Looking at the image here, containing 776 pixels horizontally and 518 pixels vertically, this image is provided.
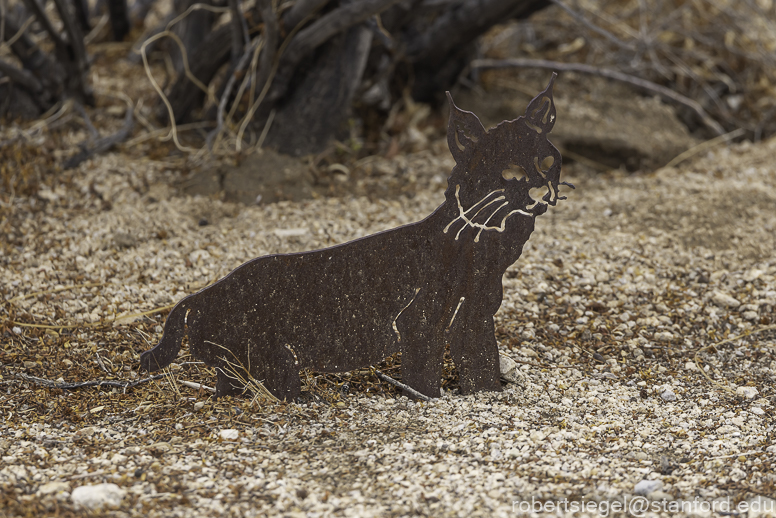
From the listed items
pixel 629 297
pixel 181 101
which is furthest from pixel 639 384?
pixel 181 101

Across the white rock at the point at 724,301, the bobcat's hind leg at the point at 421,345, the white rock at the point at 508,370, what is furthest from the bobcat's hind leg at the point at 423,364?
the white rock at the point at 724,301

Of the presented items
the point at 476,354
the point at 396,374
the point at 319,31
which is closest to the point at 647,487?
the point at 476,354

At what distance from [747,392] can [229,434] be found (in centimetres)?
183

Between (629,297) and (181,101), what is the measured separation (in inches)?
115

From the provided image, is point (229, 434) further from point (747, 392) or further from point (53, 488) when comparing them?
point (747, 392)

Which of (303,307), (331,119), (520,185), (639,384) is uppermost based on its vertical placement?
(331,119)

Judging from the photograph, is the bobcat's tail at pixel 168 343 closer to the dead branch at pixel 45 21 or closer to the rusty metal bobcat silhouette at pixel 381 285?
the rusty metal bobcat silhouette at pixel 381 285

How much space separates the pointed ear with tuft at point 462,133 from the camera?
7.44ft

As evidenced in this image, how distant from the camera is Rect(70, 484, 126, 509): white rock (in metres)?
1.88

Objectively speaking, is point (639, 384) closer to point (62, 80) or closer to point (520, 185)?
point (520, 185)

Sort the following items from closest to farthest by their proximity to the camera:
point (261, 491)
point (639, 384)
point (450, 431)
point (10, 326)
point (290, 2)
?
point (261, 491) < point (450, 431) < point (639, 384) < point (10, 326) < point (290, 2)

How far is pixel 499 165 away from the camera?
2322 millimetres

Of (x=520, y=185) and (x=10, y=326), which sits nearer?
(x=520, y=185)

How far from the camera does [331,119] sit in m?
4.30
